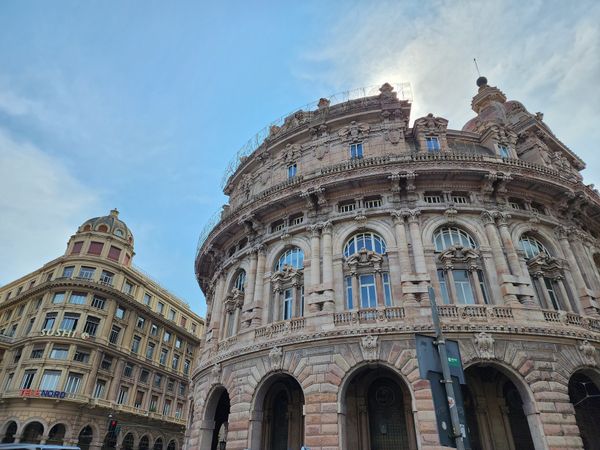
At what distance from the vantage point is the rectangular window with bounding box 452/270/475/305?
20047mm

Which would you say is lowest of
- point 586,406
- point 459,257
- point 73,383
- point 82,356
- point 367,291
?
point 586,406

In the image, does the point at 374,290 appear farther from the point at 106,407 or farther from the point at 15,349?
the point at 15,349

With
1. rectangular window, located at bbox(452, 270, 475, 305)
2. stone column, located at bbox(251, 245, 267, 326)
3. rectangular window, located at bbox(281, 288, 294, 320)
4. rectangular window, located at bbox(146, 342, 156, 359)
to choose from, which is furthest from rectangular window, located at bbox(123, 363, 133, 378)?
rectangular window, located at bbox(452, 270, 475, 305)

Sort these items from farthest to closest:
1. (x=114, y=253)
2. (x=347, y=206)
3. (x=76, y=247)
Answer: (x=114, y=253)
(x=76, y=247)
(x=347, y=206)

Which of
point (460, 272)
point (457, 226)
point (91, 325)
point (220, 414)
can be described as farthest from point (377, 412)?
point (91, 325)

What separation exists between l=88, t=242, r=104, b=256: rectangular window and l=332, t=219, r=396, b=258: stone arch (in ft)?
126

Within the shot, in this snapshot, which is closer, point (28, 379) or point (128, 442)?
point (28, 379)

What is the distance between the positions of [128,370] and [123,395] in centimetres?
276

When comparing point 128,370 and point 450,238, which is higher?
point 450,238

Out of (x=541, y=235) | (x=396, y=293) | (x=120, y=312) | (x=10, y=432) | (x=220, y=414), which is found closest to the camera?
(x=396, y=293)

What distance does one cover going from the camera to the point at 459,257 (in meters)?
21.0

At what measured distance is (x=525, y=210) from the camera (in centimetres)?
2317

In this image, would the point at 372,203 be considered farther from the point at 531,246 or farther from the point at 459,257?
the point at 531,246

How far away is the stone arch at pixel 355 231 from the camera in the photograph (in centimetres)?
2202
